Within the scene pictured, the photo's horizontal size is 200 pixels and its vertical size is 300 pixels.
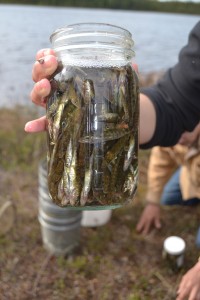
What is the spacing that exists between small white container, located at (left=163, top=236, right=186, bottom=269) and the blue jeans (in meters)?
0.60

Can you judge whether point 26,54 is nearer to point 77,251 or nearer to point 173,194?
point 173,194

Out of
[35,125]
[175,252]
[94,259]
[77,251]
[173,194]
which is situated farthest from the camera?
[173,194]

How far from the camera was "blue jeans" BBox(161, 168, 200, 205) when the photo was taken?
3.14 meters

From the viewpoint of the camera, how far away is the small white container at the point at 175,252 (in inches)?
99.4

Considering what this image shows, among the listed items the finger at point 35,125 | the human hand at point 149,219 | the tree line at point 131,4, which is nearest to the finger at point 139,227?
the human hand at point 149,219

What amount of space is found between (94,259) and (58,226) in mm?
340

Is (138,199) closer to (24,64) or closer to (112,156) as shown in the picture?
(112,156)

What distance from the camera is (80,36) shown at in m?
1.03

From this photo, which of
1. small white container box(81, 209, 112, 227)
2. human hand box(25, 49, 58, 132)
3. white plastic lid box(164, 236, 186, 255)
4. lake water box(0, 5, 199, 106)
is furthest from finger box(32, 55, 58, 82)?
lake water box(0, 5, 199, 106)

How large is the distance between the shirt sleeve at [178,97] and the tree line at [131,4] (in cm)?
2303

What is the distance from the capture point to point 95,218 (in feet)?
9.71

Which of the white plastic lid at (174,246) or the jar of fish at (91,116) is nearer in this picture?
the jar of fish at (91,116)

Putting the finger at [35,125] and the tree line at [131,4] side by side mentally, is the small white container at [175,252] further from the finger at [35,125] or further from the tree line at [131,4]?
the tree line at [131,4]

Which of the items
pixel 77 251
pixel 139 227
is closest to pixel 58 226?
pixel 77 251
